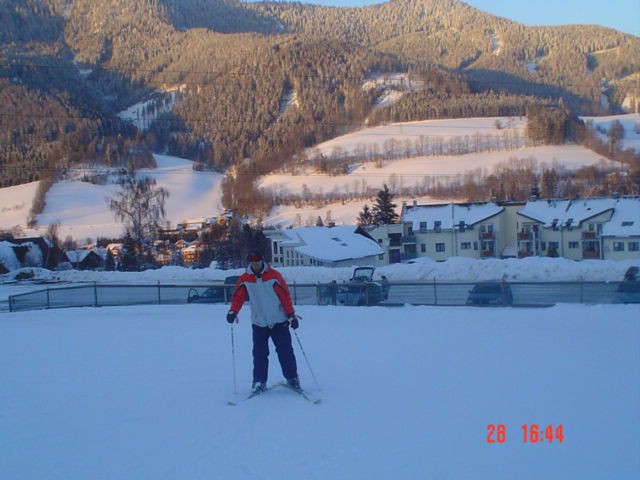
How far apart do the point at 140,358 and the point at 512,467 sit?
6.40 metres

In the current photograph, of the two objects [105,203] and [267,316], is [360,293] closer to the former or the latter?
[267,316]

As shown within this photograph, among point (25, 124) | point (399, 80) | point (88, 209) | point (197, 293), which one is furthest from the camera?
point (399, 80)

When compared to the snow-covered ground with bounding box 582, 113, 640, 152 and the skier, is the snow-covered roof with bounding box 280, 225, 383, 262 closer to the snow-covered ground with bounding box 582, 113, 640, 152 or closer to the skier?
the skier

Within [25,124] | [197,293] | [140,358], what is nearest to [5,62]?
[25,124]

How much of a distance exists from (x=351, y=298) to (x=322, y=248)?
2507cm

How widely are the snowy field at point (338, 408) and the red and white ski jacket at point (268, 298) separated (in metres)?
0.86

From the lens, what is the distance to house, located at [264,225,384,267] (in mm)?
41562

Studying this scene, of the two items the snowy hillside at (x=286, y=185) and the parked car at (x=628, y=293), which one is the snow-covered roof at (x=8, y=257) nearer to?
the snowy hillside at (x=286, y=185)

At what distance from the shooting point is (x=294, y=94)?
16812 cm

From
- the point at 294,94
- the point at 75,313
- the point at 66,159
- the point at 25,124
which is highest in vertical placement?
the point at 294,94

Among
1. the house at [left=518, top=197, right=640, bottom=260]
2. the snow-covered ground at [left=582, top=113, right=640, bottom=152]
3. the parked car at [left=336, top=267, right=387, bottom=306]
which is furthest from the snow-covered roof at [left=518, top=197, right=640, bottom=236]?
Answer: the snow-covered ground at [left=582, top=113, right=640, bottom=152]

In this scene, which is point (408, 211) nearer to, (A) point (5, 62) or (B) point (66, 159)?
(B) point (66, 159)

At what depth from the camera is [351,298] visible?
1753cm

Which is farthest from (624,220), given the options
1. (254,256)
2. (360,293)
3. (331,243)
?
(254,256)
